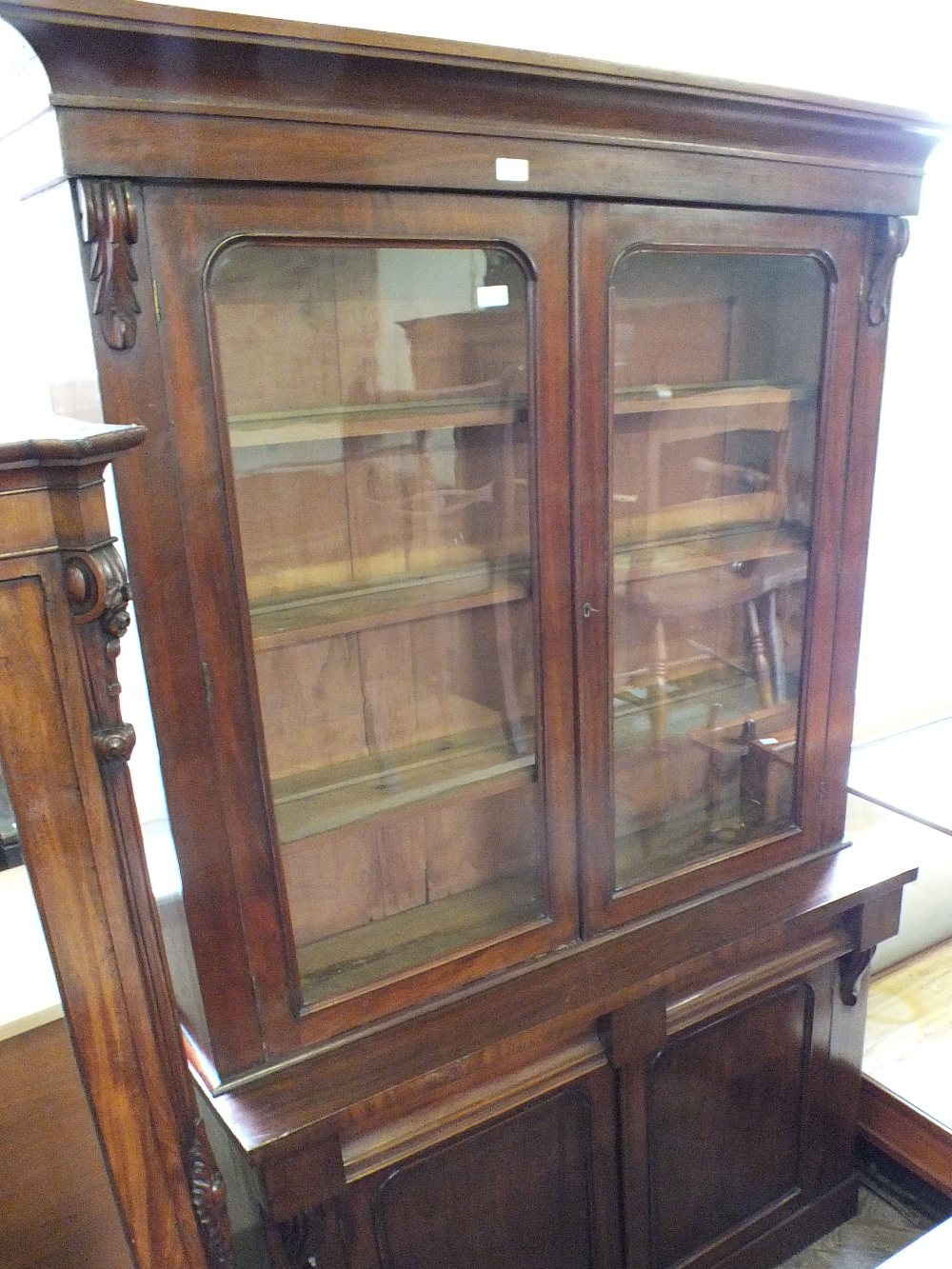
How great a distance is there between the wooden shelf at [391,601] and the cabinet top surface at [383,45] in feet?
1.67

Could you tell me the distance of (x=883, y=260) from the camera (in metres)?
1.23

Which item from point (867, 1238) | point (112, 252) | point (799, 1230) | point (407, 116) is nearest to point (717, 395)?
point (407, 116)

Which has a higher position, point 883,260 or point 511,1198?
point 883,260

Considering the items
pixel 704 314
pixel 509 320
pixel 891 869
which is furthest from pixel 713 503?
pixel 891 869

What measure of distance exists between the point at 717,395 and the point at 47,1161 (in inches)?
47.5

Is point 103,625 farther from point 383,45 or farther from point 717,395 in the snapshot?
point 717,395

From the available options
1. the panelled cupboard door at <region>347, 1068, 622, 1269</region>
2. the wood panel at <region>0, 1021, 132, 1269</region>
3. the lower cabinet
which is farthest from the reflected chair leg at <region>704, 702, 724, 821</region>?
the wood panel at <region>0, 1021, 132, 1269</region>

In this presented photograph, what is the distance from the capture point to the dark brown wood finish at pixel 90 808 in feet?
1.91

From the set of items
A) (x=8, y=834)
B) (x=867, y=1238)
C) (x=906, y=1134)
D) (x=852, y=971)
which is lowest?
(x=867, y=1238)

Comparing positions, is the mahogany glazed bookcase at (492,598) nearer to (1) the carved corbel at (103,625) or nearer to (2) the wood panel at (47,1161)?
(2) the wood panel at (47,1161)

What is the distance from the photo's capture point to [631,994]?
1239 millimetres

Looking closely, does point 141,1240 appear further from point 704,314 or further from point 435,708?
point 704,314

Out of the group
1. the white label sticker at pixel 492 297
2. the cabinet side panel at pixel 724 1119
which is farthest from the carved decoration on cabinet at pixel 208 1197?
the white label sticker at pixel 492 297

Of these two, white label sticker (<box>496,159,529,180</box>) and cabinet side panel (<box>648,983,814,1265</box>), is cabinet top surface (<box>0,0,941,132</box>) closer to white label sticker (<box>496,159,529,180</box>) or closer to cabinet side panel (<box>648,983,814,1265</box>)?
white label sticker (<box>496,159,529,180</box>)
